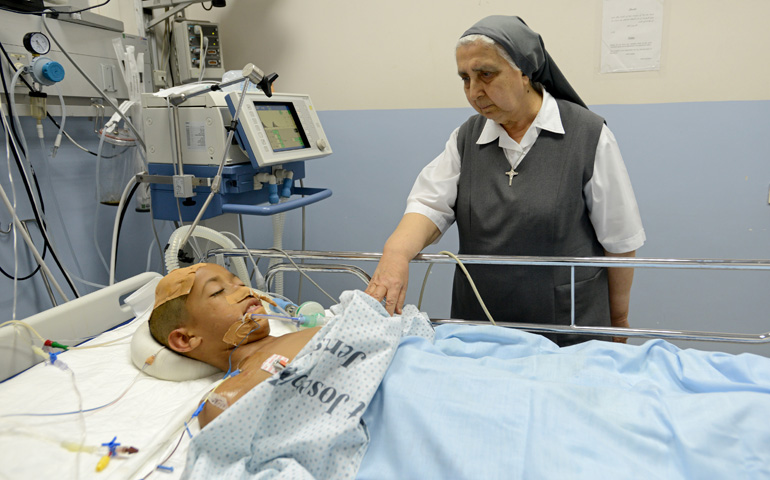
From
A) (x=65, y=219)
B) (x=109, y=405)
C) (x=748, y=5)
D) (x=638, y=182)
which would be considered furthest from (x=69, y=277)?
(x=748, y=5)

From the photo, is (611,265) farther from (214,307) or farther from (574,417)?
(214,307)

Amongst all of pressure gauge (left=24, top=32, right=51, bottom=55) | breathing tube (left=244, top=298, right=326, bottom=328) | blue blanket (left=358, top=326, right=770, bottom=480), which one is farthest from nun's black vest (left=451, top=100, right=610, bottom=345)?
pressure gauge (left=24, top=32, right=51, bottom=55)

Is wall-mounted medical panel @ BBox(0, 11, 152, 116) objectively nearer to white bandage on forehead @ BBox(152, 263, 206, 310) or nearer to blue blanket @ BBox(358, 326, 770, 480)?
white bandage on forehead @ BBox(152, 263, 206, 310)

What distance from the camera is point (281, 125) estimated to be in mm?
2160

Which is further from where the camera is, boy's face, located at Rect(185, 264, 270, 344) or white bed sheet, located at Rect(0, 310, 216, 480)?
boy's face, located at Rect(185, 264, 270, 344)

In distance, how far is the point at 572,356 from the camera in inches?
51.9

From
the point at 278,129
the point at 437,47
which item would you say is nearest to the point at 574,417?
the point at 278,129

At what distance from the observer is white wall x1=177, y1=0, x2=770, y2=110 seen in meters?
2.21

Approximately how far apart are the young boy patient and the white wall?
1524mm

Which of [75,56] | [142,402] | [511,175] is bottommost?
[142,402]

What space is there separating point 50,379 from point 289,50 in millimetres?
2001

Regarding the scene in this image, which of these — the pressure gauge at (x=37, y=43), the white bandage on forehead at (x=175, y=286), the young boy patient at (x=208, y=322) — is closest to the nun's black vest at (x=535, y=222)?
the young boy patient at (x=208, y=322)

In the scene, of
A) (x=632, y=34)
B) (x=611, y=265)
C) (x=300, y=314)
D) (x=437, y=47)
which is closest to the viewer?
(x=611, y=265)

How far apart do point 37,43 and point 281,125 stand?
0.98 meters
